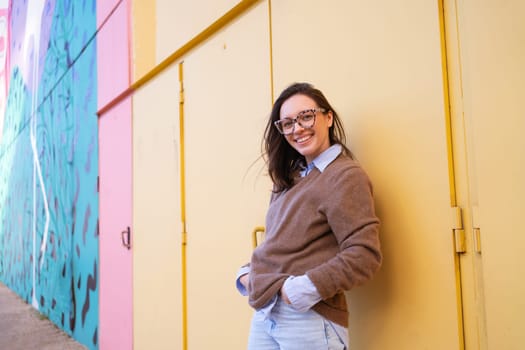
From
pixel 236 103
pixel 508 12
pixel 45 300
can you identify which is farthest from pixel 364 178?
pixel 45 300

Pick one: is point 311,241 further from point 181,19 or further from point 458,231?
point 181,19

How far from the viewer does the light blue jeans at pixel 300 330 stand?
50.4 inches

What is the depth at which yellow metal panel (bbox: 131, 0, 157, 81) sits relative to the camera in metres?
3.04

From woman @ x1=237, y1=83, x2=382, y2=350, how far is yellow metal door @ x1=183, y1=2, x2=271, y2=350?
1.81ft

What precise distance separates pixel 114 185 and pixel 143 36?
133 centimetres

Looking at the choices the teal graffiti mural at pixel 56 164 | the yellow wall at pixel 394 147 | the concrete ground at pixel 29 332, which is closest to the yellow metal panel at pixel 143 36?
the yellow wall at pixel 394 147

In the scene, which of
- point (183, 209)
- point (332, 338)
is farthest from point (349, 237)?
point (183, 209)

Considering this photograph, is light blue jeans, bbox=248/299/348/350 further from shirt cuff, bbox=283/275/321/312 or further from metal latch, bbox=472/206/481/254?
metal latch, bbox=472/206/481/254

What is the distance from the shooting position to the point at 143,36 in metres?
3.19

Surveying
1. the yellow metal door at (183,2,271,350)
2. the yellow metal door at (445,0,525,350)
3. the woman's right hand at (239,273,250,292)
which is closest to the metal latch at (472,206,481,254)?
the yellow metal door at (445,0,525,350)

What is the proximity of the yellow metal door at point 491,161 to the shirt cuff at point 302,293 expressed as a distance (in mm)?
432

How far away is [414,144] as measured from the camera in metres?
1.35

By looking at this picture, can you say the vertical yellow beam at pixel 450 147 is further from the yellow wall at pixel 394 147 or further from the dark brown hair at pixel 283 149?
the dark brown hair at pixel 283 149

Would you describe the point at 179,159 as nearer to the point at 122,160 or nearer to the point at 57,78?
the point at 122,160
